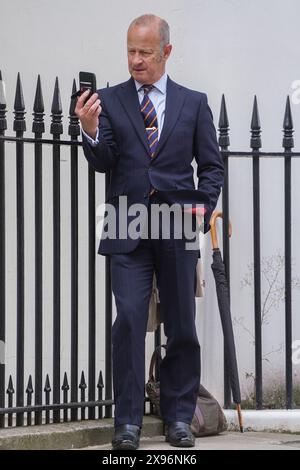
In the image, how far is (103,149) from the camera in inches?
229

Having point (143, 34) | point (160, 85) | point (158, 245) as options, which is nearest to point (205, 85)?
point (160, 85)

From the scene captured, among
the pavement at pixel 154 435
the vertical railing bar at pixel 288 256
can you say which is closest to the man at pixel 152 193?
the pavement at pixel 154 435

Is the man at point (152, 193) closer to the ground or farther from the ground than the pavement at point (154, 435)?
farther from the ground

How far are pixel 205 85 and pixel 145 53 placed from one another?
1150 mm

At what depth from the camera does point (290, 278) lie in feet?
22.3

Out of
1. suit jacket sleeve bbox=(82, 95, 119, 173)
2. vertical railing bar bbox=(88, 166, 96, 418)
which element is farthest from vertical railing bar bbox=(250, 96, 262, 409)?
suit jacket sleeve bbox=(82, 95, 119, 173)

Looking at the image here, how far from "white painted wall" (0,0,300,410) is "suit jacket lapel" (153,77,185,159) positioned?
921mm

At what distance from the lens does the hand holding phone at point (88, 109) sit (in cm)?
567

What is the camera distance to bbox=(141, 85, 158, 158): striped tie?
5938 millimetres

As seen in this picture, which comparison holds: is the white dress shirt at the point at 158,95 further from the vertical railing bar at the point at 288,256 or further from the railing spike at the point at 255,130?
the vertical railing bar at the point at 288,256

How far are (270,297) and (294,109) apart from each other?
3.66 feet

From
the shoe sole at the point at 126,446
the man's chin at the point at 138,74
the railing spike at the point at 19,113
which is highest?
the man's chin at the point at 138,74

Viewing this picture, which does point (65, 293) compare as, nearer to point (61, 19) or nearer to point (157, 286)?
point (157, 286)

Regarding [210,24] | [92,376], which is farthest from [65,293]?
[210,24]
